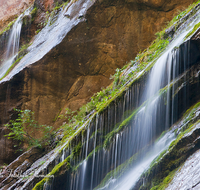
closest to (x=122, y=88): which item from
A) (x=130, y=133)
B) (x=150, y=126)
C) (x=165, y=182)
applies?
(x=130, y=133)

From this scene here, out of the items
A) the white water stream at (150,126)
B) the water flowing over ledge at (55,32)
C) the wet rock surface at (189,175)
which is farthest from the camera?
the water flowing over ledge at (55,32)

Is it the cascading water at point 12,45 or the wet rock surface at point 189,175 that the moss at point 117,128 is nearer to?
the wet rock surface at point 189,175

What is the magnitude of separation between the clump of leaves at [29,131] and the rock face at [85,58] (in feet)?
1.58

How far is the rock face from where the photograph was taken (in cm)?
Answer: 928

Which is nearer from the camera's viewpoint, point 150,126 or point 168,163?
point 168,163

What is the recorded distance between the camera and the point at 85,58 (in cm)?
991

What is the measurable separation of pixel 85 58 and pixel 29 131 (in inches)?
167

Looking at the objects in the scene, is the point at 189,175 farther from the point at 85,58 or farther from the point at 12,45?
the point at 12,45

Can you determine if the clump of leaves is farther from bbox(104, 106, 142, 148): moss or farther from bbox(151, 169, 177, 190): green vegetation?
bbox(151, 169, 177, 190): green vegetation

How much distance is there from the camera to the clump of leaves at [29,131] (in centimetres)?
891

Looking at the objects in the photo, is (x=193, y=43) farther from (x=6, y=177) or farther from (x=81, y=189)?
(x=6, y=177)

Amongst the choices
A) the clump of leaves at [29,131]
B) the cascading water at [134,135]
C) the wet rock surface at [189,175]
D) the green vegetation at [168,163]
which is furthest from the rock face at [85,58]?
the wet rock surface at [189,175]

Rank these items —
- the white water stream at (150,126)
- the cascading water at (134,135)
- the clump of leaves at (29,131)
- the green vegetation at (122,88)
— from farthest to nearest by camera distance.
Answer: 1. the clump of leaves at (29,131)
2. the green vegetation at (122,88)
3. the cascading water at (134,135)
4. the white water stream at (150,126)

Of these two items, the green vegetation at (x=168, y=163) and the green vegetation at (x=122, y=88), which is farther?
the green vegetation at (x=122, y=88)
